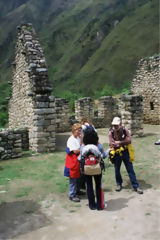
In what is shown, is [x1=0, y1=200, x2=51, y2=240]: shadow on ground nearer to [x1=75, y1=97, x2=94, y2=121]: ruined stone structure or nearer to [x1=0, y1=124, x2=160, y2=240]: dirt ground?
[x1=0, y1=124, x2=160, y2=240]: dirt ground

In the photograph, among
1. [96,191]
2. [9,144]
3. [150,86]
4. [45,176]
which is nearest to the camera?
[96,191]

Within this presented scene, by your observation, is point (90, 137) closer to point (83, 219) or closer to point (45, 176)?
point (83, 219)

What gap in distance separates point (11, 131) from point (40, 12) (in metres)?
106

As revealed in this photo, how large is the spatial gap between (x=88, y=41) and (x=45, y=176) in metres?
64.5

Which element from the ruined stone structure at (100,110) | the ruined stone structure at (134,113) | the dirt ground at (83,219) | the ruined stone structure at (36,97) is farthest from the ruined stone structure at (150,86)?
the dirt ground at (83,219)

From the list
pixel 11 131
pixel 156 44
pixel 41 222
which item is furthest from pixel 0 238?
pixel 156 44

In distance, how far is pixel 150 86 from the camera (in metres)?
20.2

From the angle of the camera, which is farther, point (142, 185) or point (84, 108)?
point (84, 108)

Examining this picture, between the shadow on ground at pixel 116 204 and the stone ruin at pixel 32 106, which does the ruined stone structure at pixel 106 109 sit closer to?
the stone ruin at pixel 32 106

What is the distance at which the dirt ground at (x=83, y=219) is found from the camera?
4.23 metres

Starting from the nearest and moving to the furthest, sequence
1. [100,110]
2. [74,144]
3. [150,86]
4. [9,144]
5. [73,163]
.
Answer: [73,163] < [74,144] < [9,144] < [150,86] < [100,110]

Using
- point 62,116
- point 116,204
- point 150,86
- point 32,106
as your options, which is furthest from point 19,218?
point 150,86

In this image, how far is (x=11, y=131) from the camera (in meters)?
10.1

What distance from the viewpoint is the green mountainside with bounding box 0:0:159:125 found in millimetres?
50656
